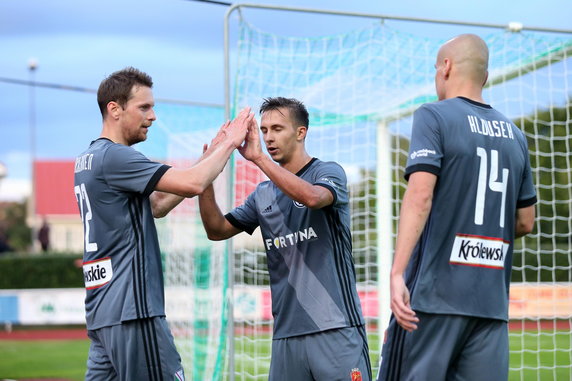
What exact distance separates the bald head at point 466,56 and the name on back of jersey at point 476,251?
2.48 ft

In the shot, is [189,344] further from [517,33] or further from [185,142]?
[517,33]

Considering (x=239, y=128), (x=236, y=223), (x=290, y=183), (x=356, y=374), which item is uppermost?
(x=239, y=128)

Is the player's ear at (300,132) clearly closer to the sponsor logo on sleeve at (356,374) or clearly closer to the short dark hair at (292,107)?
the short dark hair at (292,107)

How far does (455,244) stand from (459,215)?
0.13 m

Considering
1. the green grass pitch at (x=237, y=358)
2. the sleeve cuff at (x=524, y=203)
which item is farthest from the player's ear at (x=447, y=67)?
the green grass pitch at (x=237, y=358)

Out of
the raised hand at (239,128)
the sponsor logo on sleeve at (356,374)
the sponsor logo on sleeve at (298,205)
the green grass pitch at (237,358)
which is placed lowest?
the green grass pitch at (237,358)

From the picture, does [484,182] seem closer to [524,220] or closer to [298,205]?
[524,220]

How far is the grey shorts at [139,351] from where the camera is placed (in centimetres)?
420

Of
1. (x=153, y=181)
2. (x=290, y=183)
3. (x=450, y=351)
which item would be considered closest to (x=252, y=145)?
(x=290, y=183)

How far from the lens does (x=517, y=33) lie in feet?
27.5

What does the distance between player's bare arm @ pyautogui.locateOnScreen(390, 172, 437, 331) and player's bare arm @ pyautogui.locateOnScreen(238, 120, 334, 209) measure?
91 cm

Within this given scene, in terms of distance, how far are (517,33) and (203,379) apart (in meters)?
5.23

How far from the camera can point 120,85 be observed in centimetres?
457

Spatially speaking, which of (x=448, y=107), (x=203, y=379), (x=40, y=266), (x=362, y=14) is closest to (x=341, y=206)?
(x=448, y=107)
